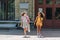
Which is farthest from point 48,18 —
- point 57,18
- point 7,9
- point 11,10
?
point 7,9

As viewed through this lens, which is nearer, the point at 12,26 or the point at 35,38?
the point at 35,38

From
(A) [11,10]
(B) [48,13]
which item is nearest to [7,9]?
(A) [11,10]

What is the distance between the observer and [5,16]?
75.8 ft

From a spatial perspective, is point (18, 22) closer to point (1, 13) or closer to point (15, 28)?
point (15, 28)

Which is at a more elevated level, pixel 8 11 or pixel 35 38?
pixel 8 11

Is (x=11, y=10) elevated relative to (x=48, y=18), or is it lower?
elevated

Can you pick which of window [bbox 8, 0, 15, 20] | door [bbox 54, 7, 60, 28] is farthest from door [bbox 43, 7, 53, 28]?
window [bbox 8, 0, 15, 20]

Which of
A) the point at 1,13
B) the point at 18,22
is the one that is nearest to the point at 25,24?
the point at 18,22

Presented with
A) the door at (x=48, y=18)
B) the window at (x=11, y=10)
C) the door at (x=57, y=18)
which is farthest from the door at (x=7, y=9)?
the door at (x=57, y=18)

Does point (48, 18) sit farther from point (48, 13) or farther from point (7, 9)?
point (7, 9)

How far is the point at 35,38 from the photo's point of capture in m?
16.6

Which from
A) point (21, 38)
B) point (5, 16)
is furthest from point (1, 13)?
point (21, 38)

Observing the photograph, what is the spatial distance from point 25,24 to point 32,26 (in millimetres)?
5456

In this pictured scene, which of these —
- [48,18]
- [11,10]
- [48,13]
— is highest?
[11,10]
